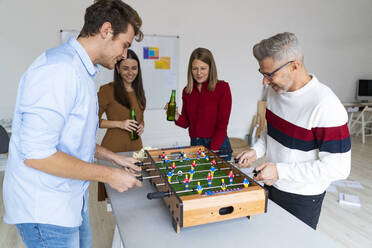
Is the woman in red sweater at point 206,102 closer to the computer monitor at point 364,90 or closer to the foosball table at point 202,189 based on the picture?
the foosball table at point 202,189

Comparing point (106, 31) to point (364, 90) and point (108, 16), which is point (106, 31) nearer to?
point (108, 16)

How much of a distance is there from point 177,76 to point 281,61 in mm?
3466

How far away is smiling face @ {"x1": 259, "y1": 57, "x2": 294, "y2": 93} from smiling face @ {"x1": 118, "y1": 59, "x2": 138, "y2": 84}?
3.90 feet

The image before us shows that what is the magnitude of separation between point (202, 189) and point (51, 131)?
69cm

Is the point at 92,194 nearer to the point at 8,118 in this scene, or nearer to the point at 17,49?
the point at 8,118

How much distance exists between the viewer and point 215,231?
113 centimetres

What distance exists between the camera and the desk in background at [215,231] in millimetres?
1046

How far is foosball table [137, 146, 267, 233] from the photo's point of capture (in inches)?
42.4

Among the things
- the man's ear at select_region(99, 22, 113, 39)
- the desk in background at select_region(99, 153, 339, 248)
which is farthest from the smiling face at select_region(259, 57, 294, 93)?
the man's ear at select_region(99, 22, 113, 39)

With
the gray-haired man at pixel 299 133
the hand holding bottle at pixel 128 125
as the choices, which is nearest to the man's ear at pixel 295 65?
the gray-haired man at pixel 299 133

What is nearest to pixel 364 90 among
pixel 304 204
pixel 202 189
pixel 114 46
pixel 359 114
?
pixel 359 114

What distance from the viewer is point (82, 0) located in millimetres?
3889

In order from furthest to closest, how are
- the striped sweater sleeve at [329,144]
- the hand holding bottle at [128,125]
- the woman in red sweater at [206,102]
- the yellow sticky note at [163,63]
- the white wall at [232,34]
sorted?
the yellow sticky note at [163,63], the white wall at [232,34], the woman in red sweater at [206,102], the hand holding bottle at [128,125], the striped sweater sleeve at [329,144]

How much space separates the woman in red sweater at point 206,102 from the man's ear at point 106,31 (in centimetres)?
123
